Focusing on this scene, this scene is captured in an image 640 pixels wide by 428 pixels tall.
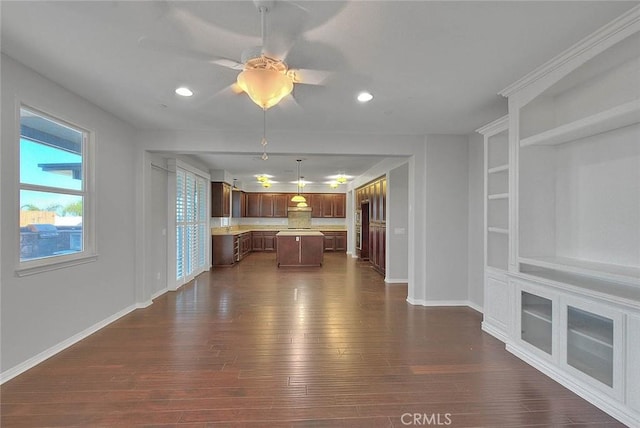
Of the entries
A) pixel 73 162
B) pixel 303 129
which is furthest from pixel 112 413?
pixel 303 129

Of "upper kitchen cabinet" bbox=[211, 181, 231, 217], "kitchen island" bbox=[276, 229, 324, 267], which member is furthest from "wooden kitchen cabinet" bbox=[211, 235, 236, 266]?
"kitchen island" bbox=[276, 229, 324, 267]

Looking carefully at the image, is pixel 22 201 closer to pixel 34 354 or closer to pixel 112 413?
pixel 34 354

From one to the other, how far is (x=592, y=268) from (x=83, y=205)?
4.91m

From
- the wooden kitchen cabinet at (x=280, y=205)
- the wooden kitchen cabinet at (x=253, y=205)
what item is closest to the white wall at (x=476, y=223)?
the wooden kitchen cabinet at (x=280, y=205)

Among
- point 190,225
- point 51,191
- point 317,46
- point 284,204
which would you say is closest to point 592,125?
point 317,46

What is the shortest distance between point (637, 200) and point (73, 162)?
17.1 feet

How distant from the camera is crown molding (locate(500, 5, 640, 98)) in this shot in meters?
1.92

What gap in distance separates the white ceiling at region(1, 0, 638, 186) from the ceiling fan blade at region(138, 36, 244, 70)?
2 cm

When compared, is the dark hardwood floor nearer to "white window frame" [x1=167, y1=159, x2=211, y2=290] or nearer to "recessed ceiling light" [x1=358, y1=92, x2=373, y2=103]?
"white window frame" [x1=167, y1=159, x2=211, y2=290]

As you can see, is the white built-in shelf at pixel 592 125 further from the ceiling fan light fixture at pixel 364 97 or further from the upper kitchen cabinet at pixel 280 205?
the upper kitchen cabinet at pixel 280 205

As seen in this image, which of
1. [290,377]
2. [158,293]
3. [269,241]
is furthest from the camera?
[269,241]

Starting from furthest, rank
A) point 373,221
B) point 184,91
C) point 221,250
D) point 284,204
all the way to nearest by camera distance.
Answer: point 284,204 → point 221,250 → point 373,221 → point 184,91

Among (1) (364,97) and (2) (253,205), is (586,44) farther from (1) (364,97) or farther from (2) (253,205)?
(2) (253,205)

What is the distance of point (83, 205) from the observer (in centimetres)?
348
